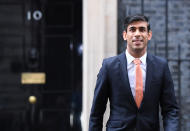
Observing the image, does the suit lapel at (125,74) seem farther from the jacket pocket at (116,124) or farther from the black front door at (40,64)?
the black front door at (40,64)

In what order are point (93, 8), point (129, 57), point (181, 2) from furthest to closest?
point (181, 2)
point (93, 8)
point (129, 57)

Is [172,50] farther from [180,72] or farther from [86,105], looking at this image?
[86,105]

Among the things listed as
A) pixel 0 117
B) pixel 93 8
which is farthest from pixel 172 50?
pixel 0 117

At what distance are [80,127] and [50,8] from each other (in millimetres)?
1688

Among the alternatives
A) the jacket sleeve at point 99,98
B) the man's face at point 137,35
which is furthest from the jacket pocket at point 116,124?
the man's face at point 137,35

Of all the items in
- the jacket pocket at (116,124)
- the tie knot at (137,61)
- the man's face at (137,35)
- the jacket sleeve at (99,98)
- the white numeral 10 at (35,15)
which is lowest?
the jacket pocket at (116,124)

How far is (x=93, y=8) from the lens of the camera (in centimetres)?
443

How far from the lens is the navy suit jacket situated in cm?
242

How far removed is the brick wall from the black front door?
102cm

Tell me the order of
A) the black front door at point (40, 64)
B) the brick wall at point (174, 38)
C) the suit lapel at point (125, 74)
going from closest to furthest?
the suit lapel at point (125, 74), the brick wall at point (174, 38), the black front door at point (40, 64)

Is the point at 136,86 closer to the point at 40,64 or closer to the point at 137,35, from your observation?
the point at 137,35

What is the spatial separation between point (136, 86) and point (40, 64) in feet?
8.56

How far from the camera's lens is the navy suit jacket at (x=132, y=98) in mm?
2418

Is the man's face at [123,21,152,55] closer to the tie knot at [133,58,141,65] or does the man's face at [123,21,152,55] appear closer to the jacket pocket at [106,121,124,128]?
the tie knot at [133,58,141,65]
